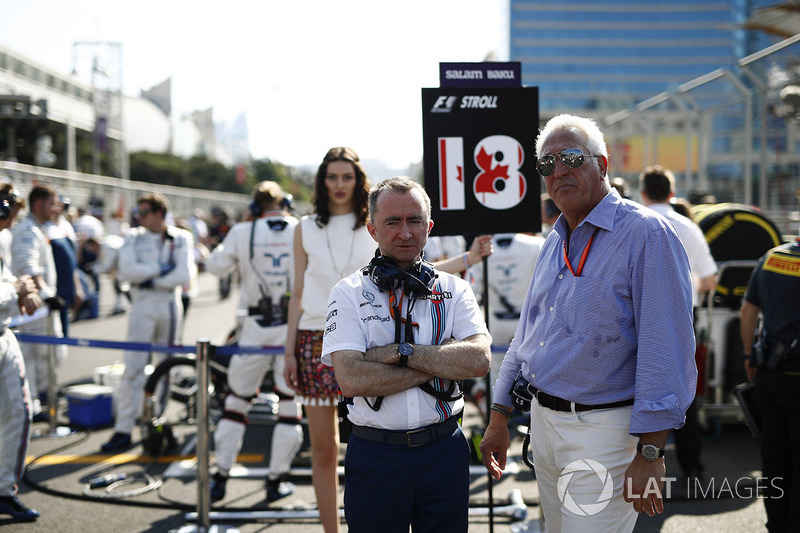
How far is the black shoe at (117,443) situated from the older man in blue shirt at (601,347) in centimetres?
458

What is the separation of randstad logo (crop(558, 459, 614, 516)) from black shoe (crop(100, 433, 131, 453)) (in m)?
4.75

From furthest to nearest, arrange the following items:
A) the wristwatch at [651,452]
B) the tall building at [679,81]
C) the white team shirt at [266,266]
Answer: the tall building at [679,81] → the white team shirt at [266,266] → the wristwatch at [651,452]

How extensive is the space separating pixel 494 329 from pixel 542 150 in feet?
12.0

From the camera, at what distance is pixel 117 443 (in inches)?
234

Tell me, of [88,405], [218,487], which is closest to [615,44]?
[88,405]

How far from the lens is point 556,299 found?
245 cm

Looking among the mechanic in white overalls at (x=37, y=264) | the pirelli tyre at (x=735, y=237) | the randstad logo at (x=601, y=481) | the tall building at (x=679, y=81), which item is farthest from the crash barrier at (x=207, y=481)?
the tall building at (x=679, y=81)

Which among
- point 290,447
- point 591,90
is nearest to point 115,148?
point 290,447

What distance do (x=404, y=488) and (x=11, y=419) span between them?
127 inches

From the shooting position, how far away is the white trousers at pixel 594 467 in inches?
91.1

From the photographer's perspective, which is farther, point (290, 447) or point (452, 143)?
point (290, 447)

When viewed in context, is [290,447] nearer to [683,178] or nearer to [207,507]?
[207,507]

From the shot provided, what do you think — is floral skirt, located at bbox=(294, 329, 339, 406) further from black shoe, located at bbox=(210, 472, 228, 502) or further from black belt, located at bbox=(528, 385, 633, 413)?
black shoe, located at bbox=(210, 472, 228, 502)

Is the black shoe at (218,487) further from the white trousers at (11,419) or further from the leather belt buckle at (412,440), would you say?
the leather belt buckle at (412,440)
